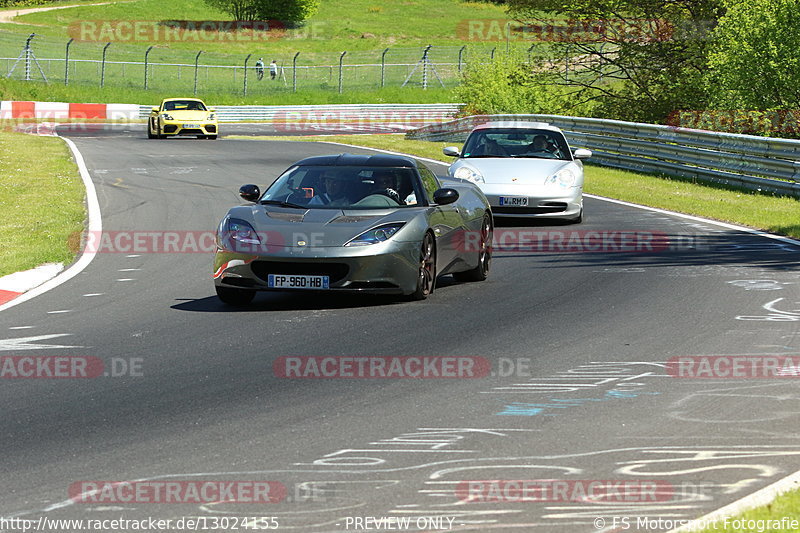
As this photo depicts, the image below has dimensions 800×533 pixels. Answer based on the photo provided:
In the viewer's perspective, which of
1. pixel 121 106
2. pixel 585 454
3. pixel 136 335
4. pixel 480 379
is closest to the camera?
pixel 585 454

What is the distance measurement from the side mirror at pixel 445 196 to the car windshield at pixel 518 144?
7.18 m

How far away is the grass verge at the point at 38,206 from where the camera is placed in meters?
13.9

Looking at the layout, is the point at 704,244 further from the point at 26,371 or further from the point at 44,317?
the point at 26,371

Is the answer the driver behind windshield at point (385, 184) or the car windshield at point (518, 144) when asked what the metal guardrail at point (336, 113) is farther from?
the driver behind windshield at point (385, 184)

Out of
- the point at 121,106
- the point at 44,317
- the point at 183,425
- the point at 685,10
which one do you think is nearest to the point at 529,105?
the point at 685,10

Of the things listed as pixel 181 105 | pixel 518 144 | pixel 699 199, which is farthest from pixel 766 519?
pixel 181 105

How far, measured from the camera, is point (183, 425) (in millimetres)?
6566

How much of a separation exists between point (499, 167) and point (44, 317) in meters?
8.98

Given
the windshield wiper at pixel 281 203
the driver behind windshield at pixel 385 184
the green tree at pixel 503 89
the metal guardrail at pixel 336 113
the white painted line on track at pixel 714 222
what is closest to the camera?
the windshield wiper at pixel 281 203

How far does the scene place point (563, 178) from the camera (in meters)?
17.8

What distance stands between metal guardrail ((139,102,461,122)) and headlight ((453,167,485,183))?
36.2 metres

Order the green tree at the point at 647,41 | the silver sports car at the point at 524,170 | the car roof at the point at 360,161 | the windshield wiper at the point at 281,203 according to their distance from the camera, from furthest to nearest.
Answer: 1. the green tree at the point at 647,41
2. the silver sports car at the point at 524,170
3. the car roof at the point at 360,161
4. the windshield wiper at the point at 281,203

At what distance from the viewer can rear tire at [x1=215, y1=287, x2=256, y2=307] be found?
10.8 meters

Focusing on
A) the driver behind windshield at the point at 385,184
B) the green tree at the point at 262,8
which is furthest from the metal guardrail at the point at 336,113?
the green tree at the point at 262,8
